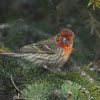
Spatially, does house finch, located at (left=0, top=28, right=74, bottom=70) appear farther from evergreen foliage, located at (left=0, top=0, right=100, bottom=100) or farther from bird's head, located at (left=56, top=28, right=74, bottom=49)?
evergreen foliage, located at (left=0, top=0, right=100, bottom=100)

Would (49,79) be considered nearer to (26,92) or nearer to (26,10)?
(26,92)

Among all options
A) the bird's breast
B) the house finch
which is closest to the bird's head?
the house finch

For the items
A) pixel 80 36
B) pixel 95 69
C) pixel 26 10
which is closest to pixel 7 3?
pixel 26 10

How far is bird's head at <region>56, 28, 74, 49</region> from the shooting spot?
3748 millimetres

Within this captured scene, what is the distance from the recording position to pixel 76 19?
4.50 metres

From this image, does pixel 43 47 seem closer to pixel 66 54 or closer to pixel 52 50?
pixel 52 50

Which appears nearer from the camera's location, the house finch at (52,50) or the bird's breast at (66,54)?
the house finch at (52,50)

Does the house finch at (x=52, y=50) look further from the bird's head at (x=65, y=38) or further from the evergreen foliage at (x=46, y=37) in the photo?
the evergreen foliage at (x=46, y=37)

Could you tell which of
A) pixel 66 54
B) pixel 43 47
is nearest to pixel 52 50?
pixel 43 47

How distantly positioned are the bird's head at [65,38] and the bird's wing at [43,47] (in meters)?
0.11

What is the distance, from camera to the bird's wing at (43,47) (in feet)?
12.5

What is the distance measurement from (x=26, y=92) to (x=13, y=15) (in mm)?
2775

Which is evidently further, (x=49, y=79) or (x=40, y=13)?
(x=40, y=13)

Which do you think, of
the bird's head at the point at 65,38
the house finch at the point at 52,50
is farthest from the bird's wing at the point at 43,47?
the bird's head at the point at 65,38
